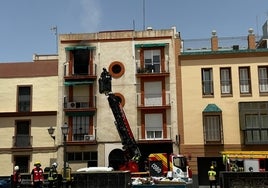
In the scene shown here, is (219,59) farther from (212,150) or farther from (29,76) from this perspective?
(29,76)

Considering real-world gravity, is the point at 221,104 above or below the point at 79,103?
below

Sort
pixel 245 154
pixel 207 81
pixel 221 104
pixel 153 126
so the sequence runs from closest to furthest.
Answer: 1. pixel 245 154
2. pixel 221 104
3. pixel 153 126
4. pixel 207 81

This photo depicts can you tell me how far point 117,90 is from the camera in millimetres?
42031

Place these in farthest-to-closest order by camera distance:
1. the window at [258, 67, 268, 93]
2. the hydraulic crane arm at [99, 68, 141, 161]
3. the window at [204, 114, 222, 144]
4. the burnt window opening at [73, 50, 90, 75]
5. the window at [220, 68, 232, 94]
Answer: the burnt window opening at [73, 50, 90, 75] → the window at [220, 68, 232, 94] → the window at [258, 67, 268, 93] → the window at [204, 114, 222, 144] → the hydraulic crane arm at [99, 68, 141, 161]

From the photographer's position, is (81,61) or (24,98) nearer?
(81,61)

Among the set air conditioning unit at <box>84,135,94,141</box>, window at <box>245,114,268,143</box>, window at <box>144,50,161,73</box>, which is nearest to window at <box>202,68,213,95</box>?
window at <box>144,50,161,73</box>

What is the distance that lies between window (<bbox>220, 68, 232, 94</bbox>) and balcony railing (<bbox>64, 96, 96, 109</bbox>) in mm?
11501

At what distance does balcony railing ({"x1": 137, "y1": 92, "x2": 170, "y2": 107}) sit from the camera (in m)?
41.2

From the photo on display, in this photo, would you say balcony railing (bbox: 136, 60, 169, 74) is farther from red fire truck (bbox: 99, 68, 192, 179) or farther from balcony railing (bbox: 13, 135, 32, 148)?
balcony railing (bbox: 13, 135, 32, 148)

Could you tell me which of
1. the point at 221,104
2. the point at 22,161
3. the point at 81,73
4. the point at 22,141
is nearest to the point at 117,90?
the point at 81,73

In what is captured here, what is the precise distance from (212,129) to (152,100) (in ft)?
19.2

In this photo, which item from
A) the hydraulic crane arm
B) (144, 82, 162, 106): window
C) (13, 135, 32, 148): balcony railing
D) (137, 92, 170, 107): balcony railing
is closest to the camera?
the hydraulic crane arm

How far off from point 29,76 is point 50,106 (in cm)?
367

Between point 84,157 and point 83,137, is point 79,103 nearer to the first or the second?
point 83,137
